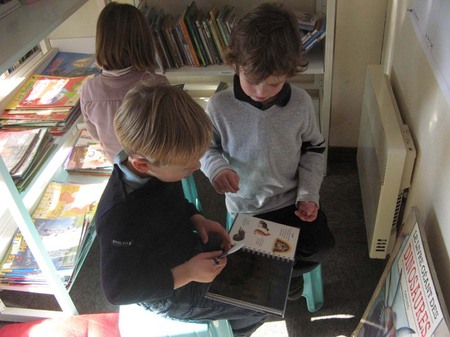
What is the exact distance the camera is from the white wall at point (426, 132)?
3.36 feet

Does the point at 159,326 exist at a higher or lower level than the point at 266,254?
lower

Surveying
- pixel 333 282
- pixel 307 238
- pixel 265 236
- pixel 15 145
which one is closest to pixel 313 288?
pixel 333 282

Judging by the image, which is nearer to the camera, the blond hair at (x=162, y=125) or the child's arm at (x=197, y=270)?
the blond hair at (x=162, y=125)

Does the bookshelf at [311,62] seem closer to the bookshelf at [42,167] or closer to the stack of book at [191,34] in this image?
the stack of book at [191,34]

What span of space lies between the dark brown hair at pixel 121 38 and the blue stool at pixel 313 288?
646mm

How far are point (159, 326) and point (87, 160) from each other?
1.01 metres

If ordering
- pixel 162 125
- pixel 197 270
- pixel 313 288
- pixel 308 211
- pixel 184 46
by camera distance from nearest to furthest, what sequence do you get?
pixel 162 125
pixel 197 270
pixel 308 211
pixel 313 288
pixel 184 46

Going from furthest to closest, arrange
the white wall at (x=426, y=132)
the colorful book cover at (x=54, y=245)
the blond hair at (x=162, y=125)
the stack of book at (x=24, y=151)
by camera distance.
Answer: the colorful book cover at (x=54, y=245) < the stack of book at (x=24, y=151) < the white wall at (x=426, y=132) < the blond hair at (x=162, y=125)

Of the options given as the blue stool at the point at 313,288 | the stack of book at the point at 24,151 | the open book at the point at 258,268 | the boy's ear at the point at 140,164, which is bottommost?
the blue stool at the point at 313,288

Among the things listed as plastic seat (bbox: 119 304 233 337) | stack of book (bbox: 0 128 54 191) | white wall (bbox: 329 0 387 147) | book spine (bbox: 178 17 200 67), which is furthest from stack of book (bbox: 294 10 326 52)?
plastic seat (bbox: 119 304 233 337)

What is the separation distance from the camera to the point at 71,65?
1883 millimetres

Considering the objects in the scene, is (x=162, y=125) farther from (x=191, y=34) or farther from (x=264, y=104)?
(x=191, y=34)

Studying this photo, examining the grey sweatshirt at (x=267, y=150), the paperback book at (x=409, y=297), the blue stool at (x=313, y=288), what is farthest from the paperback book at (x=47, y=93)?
the paperback book at (x=409, y=297)

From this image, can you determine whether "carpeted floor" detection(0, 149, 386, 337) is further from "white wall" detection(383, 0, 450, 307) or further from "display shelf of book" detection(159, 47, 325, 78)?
"display shelf of book" detection(159, 47, 325, 78)
